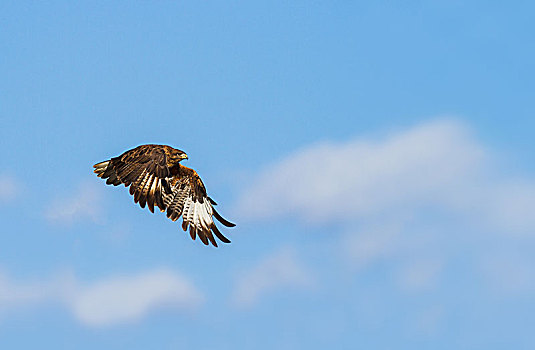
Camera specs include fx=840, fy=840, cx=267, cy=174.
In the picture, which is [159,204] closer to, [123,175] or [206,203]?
[123,175]

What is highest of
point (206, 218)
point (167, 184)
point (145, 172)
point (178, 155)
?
point (167, 184)

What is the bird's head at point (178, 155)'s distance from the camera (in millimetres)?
25344

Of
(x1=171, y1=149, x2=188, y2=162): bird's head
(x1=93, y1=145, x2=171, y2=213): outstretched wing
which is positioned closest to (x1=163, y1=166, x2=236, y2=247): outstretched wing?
(x1=171, y1=149, x2=188, y2=162): bird's head

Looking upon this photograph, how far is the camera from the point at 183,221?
28938mm

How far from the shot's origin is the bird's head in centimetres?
2534

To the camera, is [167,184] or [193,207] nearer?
[167,184]

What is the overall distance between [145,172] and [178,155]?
1640 mm

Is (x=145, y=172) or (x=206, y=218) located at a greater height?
(x=206, y=218)

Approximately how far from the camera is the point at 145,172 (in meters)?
24.2

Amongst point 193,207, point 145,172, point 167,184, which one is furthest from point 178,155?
point 193,207

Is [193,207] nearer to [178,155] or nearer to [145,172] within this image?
[178,155]

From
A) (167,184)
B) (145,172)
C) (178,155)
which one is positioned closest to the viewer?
(145,172)

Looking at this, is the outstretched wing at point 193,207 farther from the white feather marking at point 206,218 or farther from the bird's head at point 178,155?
the bird's head at point 178,155

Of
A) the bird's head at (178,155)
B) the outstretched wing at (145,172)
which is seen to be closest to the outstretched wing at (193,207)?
the bird's head at (178,155)
